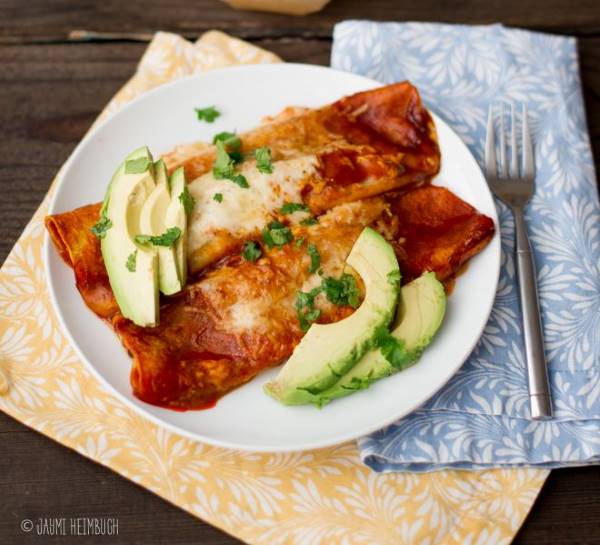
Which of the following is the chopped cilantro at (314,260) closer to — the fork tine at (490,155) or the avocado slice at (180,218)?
the avocado slice at (180,218)

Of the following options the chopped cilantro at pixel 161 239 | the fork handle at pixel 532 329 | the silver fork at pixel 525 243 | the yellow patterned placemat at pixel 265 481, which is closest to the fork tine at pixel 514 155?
the silver fork at pixel 525 243

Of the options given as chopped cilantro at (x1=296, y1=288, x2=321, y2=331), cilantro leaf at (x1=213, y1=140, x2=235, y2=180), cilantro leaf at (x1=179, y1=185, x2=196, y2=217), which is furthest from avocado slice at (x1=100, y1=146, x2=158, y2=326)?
chopped cilantro at (x1=296, y1=288, x2=321, y2=331)

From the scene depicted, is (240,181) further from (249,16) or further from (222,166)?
(249,16)

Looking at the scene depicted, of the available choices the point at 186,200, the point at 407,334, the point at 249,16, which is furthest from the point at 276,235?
the point at 249,16

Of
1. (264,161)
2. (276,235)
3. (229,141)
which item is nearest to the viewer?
(276,235)

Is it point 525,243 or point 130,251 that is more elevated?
point 130,251
